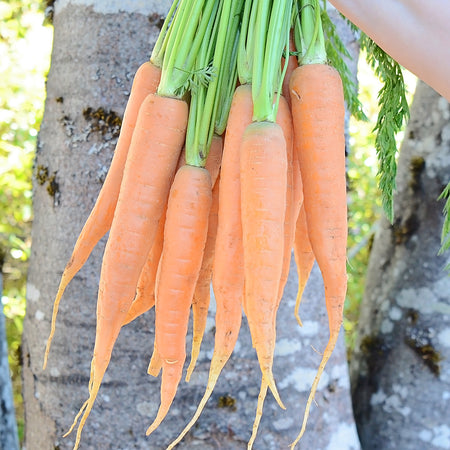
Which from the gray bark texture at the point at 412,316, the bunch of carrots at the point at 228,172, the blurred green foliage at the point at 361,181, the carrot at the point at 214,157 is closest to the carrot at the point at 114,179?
the bunch of carrots at the point at 228,172

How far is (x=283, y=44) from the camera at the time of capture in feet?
2.02

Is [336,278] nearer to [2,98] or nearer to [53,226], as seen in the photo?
[53,226]

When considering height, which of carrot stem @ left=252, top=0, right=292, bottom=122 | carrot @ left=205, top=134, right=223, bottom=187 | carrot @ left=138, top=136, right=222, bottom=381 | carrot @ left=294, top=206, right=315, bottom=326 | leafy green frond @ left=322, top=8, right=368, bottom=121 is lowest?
carrot @ left=138, top=136, right=222, bottom=381

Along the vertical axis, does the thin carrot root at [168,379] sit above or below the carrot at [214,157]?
below

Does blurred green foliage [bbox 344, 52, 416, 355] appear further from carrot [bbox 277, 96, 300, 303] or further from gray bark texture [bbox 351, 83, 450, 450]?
carrot [bbox 277, 96, 300, 303]

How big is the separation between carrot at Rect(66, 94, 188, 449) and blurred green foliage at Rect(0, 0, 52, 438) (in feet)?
5.54

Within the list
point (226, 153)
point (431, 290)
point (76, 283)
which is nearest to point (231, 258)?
point (226, 153)

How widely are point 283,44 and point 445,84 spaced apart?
0.59 feet

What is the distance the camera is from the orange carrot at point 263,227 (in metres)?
0.64

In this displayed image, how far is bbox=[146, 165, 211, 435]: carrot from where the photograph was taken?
67 cm

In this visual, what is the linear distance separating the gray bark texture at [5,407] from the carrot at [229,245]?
0.74 metres

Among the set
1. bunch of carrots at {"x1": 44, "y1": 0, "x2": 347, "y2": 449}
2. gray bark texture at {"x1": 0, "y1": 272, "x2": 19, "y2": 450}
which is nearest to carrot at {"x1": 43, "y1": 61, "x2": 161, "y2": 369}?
bunch of carrots at {"x1": 44, "y1": 0, "x2": 347, "y2": 449}

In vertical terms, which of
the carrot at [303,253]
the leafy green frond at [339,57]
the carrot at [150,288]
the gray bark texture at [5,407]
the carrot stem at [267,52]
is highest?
the leafy green frond at [339,57]

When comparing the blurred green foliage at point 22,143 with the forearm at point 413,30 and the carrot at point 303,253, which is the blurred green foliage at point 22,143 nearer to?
the carrot at point 303,253
